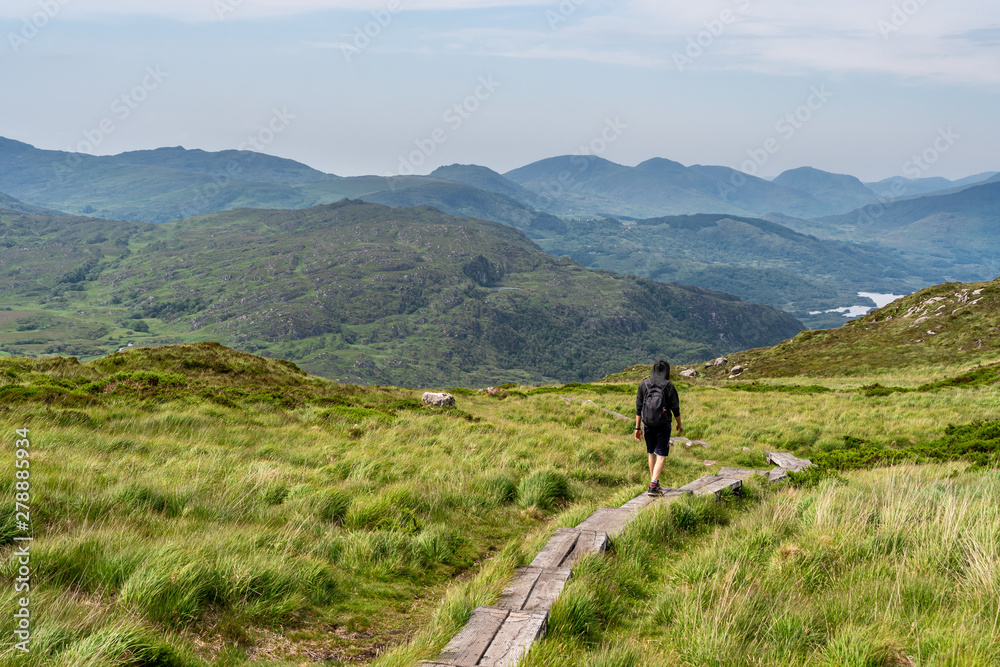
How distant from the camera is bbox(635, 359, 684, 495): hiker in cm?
1117

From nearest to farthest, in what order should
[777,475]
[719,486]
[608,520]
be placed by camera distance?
[608,520]
[719,486]
[777,475]

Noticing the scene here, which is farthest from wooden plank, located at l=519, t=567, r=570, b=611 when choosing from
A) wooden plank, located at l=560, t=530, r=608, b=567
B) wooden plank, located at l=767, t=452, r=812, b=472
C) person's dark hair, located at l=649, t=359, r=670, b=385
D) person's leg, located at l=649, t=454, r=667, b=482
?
wooden plank, located at l=767, t=452, r=812, b=472

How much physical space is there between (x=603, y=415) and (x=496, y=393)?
1466cm

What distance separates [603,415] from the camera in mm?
26312

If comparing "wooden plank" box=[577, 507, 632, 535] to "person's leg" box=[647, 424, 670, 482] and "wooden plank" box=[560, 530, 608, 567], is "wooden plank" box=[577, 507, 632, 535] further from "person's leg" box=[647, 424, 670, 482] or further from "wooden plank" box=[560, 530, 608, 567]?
"person's leg" box=[647, 424, 670, 482]

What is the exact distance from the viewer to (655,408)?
1123 cm

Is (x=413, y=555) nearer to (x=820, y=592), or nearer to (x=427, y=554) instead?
(x=427, y=554)

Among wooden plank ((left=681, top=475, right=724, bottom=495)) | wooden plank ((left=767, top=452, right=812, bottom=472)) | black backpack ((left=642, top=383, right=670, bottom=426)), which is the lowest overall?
wooden plank ((left=767, top=452, right=812, bottom=472))

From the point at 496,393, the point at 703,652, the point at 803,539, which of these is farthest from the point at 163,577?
the point at 496,393

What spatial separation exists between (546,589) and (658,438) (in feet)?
20.6

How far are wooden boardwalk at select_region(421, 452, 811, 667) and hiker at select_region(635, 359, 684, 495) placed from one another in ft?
7.21

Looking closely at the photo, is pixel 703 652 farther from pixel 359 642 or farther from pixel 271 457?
pixel 271 457

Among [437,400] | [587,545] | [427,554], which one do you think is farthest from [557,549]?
[437,400]

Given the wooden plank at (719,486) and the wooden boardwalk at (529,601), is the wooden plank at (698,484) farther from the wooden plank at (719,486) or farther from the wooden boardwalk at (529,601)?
the wooden boardwalk at (529,601)
